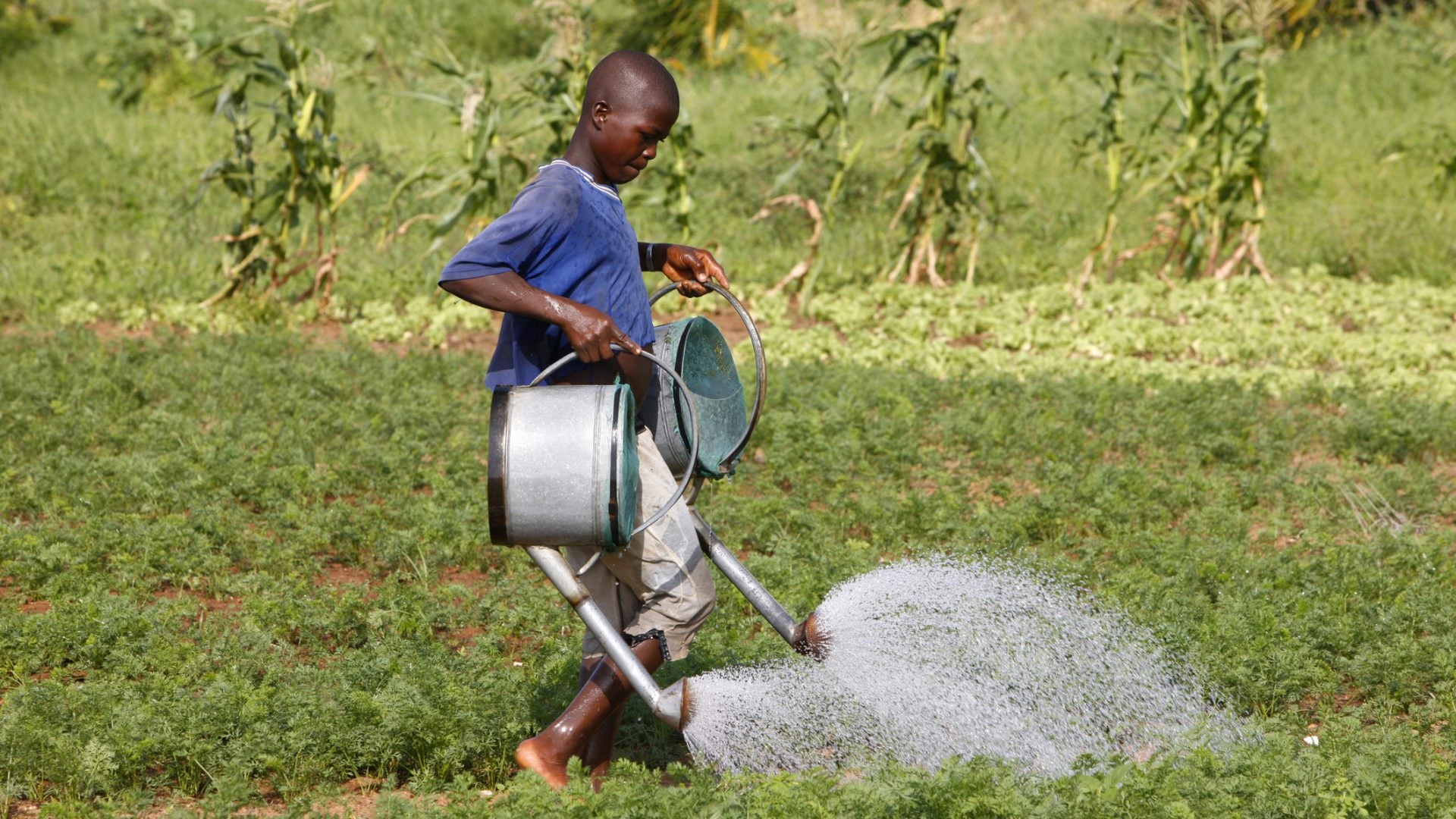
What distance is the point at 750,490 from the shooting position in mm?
5902

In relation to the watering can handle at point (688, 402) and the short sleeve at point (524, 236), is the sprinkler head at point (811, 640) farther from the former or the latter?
the short sleeve at point (524, 236)

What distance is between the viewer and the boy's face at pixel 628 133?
125 inches

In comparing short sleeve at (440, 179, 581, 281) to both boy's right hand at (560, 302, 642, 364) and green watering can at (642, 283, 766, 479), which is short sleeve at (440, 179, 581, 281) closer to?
boy's right hand at (560, 302, 642, 364)

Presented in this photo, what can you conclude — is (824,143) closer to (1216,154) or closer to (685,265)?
(1216,154)

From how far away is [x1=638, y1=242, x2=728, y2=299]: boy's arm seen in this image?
3.44 meters

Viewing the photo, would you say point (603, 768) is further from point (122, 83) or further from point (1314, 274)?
point (122, 83)

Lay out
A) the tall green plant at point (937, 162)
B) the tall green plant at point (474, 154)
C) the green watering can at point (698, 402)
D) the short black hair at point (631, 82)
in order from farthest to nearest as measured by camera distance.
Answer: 1. the tall green plant at point (937, 162)
2. the tall green plant at point (474, 154)
3. the green watering can at point (698, 402)
4. the short black hair at point (631, 82)

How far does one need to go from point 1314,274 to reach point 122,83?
11.6 metres

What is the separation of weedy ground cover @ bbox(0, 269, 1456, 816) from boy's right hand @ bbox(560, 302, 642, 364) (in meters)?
0.98

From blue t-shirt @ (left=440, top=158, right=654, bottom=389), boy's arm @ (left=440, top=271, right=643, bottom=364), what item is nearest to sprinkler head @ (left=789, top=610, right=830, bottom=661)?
blue t-shirt @ (left=440, top=158, right=654, bottom=389)

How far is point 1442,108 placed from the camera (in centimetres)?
1299

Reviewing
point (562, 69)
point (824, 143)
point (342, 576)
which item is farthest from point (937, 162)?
point (342, 576)

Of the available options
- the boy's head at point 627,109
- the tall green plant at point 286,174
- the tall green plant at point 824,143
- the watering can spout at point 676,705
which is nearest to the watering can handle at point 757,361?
the boy's head at point 627,109

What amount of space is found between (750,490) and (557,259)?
2876 millimetres
